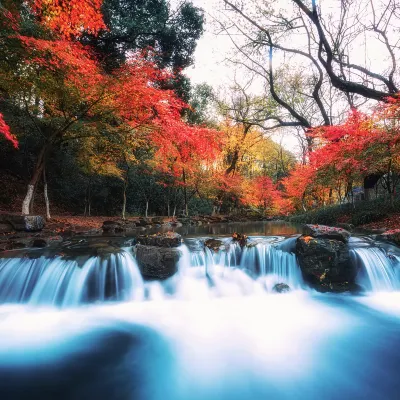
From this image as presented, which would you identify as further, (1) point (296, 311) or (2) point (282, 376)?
(1) point (296, 311)

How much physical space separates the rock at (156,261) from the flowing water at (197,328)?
7.4 inches

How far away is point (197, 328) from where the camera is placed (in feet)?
15.9

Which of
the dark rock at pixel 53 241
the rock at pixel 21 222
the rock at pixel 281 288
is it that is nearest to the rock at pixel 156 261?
the rock at pixel 281 288

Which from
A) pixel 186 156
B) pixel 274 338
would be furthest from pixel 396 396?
pixel 186 156

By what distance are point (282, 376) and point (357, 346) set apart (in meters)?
1.57

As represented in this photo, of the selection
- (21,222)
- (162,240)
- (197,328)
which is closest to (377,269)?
(197,328)

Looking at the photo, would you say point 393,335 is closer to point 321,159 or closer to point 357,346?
point 357,346

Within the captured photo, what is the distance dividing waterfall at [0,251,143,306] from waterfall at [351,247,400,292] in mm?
5460

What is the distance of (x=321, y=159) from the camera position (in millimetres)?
12492

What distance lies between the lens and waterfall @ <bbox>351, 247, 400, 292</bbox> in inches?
247

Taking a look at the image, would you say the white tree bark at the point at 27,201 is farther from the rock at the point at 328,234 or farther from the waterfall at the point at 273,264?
the rock at the point at 328,234

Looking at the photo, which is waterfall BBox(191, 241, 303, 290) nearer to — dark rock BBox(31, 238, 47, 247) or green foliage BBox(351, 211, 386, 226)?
dark rock BBox(31, 238, 47, 247)

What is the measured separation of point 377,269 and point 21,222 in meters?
Result: 10.6

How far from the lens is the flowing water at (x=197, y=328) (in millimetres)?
3203
